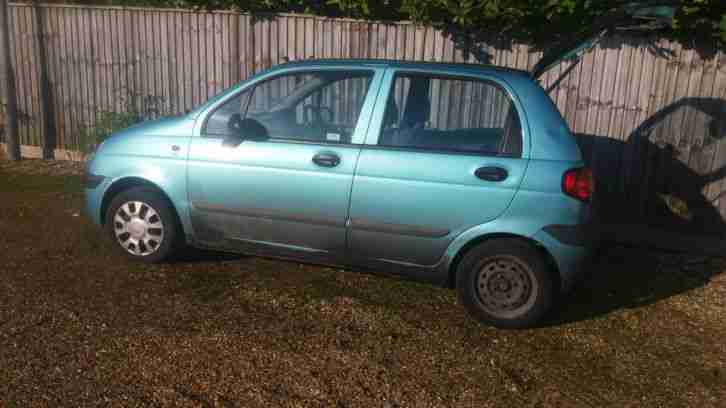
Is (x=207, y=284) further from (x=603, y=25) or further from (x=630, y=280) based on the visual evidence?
(x=603, y=25)

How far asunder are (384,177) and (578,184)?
129 centimetres

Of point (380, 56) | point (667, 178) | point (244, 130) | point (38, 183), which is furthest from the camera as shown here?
point (38, 183)

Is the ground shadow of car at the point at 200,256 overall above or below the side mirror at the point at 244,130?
below

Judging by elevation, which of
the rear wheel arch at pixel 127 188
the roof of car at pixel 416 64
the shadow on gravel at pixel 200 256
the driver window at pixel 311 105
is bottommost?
the shadow on gravel at pixel 200 256

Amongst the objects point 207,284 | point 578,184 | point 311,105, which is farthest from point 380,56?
point 578,184

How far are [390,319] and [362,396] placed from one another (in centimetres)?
109

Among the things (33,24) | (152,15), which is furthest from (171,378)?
(33,24)

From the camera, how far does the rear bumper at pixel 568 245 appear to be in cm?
470

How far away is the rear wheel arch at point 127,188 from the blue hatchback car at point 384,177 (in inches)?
0.8

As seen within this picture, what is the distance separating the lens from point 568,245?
4711mm

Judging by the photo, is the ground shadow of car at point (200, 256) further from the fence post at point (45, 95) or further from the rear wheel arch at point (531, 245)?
the fence post at point (45, 95)

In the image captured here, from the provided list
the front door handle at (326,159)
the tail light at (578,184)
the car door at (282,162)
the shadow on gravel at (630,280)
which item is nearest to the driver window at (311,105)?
the car door at (282,162)

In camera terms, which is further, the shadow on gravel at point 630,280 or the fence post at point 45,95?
the fence post at point 45,95

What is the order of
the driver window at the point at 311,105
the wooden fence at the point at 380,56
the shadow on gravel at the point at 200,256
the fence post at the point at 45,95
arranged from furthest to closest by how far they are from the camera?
the fence post at the point at 45,95 → the wooden fence at the point at 380,56 → the shadow on gravel at the point at 200,256 → the driver window at the point at 311,105
